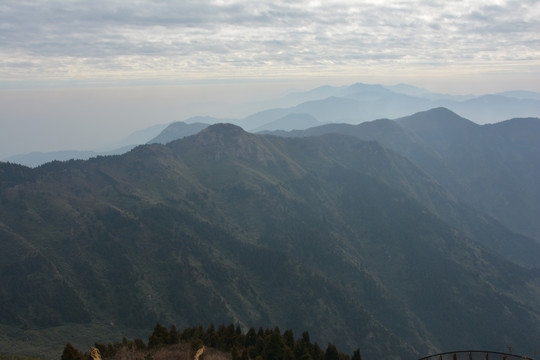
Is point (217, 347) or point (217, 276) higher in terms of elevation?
point (217, 347)

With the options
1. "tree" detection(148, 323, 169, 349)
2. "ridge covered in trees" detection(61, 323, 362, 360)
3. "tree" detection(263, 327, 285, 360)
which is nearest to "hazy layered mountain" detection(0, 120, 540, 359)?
"tree" detection(148, 323, 169, 349)

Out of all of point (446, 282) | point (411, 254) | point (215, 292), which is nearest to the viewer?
point (215, 292)

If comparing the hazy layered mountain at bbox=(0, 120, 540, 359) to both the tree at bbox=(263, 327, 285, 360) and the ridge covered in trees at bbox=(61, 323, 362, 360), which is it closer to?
the ridge covered in trees at bbox=(61, 323, 362, 360)

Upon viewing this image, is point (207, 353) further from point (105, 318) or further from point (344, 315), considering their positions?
point (344, 315)

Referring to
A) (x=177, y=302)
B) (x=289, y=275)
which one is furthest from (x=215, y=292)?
(x=289, y=275)

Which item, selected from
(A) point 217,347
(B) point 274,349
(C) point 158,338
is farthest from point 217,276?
(B) point 274,349

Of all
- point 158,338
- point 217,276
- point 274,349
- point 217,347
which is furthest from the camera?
point 217,276

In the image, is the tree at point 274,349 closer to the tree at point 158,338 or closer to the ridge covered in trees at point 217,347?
the ridge covered in trees at point 217,347

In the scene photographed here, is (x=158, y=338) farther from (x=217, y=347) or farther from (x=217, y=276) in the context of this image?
(x=217, y=276)
